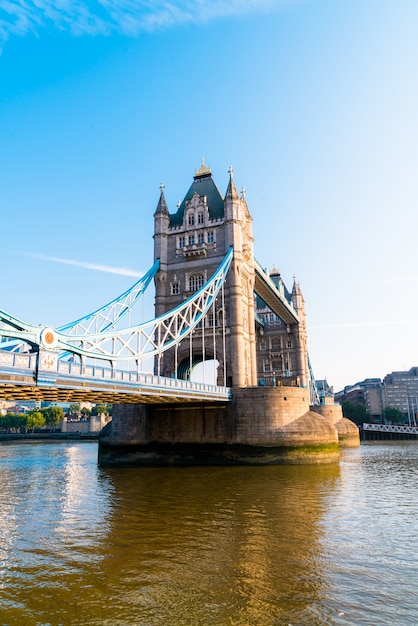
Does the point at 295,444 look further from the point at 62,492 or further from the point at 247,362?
the point at 62,492

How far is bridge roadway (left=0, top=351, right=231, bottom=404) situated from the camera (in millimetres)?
15750

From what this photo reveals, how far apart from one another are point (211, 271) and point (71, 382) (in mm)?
22721

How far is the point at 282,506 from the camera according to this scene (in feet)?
53.4

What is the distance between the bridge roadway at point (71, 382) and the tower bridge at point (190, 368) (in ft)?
0.15

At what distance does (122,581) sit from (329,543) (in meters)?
5.57

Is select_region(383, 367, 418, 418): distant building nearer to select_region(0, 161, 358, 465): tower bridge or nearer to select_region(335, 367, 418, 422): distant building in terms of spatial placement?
select_region(335, 367, 418, 422): distant building

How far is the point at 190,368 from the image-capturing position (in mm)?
31969

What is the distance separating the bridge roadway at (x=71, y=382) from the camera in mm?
15750

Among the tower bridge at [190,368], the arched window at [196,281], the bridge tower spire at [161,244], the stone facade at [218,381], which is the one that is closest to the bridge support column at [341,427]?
the tower bridge at [190,368]

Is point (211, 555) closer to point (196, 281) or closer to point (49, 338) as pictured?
point (49, 338)

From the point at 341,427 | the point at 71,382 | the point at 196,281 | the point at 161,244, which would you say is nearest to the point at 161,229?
the point at 161,244

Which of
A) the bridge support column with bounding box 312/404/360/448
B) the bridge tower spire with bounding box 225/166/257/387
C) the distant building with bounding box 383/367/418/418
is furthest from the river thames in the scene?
the distant building with bounding box 383/367/418/418

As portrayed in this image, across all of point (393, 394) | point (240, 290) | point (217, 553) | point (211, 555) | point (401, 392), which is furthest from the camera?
point (393, 394)

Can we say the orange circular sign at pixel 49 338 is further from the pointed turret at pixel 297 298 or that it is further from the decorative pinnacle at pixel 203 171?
the pointed turret at pixel 297 298
